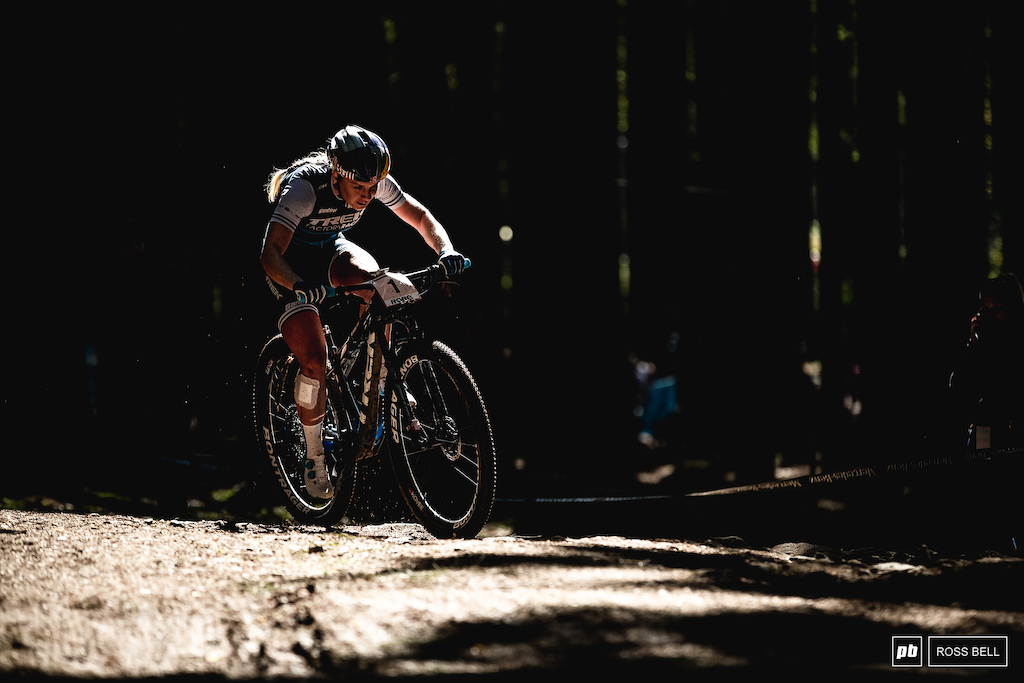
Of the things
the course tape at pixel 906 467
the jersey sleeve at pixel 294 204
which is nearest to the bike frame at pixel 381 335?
the jersey sleeve at pixel 294 204

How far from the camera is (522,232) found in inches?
371

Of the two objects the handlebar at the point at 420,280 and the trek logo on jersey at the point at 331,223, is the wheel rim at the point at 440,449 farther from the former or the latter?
the trek logo on jersey at the point at 331,223

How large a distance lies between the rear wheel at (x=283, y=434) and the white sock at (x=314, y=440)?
267 mm

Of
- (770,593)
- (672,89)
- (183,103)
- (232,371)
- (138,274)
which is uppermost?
(672,89)

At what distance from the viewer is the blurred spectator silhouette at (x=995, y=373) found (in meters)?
5.66

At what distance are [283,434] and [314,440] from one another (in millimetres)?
598

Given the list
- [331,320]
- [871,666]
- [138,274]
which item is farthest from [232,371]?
[871,666]

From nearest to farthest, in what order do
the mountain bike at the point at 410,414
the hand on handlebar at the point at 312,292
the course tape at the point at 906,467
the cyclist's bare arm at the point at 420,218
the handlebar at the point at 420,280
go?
1. the hand on handlebar at the point at 312,292
2. the mountain bike at the point at 410,414
3. the handlebar at the point at 420,280
4. the course tape at the point at 906,467
5. the cyclist's bare arm at the point at 420,218

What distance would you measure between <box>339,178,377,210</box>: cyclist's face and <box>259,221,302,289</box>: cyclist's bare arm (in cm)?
39

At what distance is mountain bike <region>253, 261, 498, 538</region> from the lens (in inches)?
199

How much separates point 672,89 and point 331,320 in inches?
389

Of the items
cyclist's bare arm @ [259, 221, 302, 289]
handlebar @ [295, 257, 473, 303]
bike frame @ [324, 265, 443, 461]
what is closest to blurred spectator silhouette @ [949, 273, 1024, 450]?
handlebar @ [295, 257, 473, 303]

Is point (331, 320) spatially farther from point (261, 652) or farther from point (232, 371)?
point (261, 652)

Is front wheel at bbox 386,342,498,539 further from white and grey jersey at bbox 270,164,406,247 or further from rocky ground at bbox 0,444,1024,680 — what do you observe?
white and grey jersey at bbox 270,164,406,247
